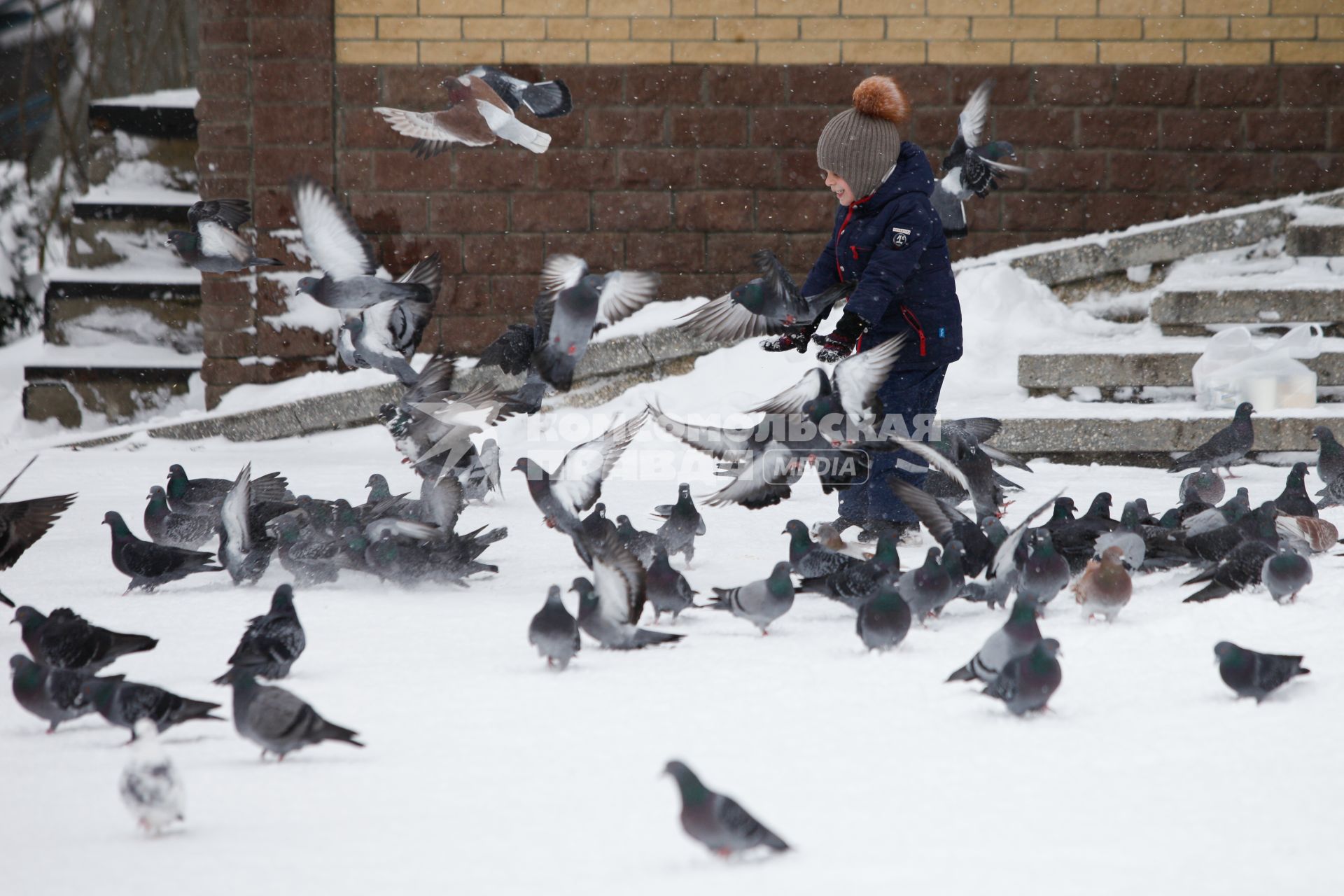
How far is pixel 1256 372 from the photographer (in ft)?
23.8

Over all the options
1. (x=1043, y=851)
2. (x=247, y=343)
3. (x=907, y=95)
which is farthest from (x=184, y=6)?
(x=1043, y=851)

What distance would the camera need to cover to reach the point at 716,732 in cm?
316

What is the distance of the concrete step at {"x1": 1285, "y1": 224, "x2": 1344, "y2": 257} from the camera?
27.5 ft

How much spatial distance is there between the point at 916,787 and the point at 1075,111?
23.8ft

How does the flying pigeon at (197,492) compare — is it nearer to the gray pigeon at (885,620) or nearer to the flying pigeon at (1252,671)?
the gray pigeon at (885,620)

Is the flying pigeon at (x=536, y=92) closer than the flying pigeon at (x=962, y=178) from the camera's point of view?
No

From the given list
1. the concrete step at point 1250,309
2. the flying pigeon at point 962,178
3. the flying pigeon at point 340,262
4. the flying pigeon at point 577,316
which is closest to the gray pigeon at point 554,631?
the flying pigeon at point 577,316

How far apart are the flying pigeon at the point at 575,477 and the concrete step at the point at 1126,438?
3.29m

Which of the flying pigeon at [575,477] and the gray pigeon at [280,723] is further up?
the flying pigeon at [575,477]

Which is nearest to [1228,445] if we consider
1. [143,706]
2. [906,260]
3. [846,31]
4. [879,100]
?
[906,260]

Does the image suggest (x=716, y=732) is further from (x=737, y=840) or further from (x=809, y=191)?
(x=809, y=191)

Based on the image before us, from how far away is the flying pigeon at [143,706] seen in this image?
3016 mm

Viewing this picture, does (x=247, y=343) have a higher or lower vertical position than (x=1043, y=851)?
higher

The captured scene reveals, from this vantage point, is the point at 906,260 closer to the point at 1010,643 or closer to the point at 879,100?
the point at 879,100
